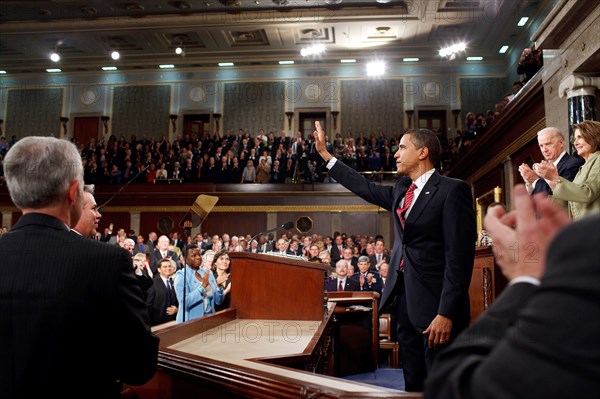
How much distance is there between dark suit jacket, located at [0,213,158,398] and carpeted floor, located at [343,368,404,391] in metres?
4.06

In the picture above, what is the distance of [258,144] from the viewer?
15523 millimetres

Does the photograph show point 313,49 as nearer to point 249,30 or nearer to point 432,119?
point 249,30

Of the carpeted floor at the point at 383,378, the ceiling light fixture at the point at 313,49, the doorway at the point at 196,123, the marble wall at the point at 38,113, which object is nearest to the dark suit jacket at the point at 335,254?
the carpeted floor at the point at 383,378

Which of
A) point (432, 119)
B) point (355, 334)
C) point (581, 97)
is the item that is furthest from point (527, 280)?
point (432, 119)

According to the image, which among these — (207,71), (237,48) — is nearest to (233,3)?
(237,48)

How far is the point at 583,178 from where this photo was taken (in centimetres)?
319

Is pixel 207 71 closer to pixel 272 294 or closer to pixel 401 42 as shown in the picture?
pixel 401 42

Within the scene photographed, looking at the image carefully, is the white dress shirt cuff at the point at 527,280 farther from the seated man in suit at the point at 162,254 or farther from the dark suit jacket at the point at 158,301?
the seated man in suit at the point at 162,254

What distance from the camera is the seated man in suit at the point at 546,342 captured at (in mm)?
593

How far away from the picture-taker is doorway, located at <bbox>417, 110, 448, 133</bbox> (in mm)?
17594

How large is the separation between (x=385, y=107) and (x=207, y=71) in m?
6.75

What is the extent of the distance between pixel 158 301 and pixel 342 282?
323 cm

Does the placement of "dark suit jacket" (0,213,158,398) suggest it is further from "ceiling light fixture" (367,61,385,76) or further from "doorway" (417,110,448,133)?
"ceiling light fixture" (367,61,385,76)

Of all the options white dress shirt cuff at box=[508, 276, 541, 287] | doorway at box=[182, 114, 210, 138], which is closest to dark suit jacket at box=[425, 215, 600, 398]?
white dress shirt cuff at box=[508, 276, 541, 287]
